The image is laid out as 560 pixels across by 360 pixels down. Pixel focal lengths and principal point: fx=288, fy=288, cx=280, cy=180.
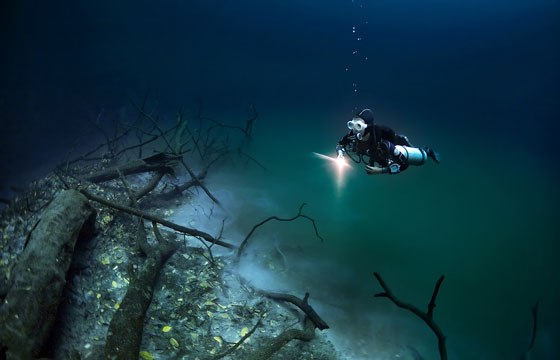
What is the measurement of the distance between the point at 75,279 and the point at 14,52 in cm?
2454

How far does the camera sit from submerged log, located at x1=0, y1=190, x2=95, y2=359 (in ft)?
9.41

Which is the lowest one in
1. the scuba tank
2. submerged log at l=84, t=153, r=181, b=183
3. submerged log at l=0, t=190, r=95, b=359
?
submerged log at l=0, t=190, r=95, b=359

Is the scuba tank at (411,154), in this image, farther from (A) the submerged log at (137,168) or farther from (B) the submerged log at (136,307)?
(A) the submerged log at (137,168)

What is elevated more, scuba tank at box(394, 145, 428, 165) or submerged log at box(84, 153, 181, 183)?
submerged log at box(84, 153, 181, 183)

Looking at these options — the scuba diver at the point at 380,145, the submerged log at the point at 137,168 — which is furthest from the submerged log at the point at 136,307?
the scuba diver at the point at 380,145

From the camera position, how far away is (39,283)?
3.25 meters

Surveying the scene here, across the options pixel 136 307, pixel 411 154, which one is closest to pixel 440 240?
pixel 411 154

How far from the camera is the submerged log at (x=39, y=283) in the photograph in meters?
2.87

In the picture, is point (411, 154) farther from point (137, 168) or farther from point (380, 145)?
point (137, 168)

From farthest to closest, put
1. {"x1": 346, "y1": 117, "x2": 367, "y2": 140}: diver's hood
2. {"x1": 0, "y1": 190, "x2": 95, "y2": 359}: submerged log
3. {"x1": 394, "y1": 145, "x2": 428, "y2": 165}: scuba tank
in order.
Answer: {"x1": 394, "y1": 145, "x2": 428, "y2": 165}: scuba tank
{"x1": 346, "y1": 117, "x2": 367, "y2": 140}: diver's hood
{"x1": 0, "y1": 190, "x2": 95, "y2": 359}: submerged log

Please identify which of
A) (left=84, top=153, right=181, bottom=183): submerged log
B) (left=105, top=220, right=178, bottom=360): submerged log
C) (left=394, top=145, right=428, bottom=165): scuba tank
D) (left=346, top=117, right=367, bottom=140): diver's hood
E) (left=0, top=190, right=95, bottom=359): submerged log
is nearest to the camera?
(left=0, top=190, right=95, bottom=359): submerged log

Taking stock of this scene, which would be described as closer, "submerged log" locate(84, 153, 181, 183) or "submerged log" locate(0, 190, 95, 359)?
"submerged log" locate(0, 190, 95, 359)

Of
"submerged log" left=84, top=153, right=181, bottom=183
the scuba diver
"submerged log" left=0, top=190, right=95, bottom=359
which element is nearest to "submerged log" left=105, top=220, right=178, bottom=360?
"submerged log" left=0, top=190, right=95, bottom=359

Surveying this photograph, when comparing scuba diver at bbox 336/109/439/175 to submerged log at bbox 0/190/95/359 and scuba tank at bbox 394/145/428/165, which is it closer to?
scuba tank at bbox 394/145/428/165
